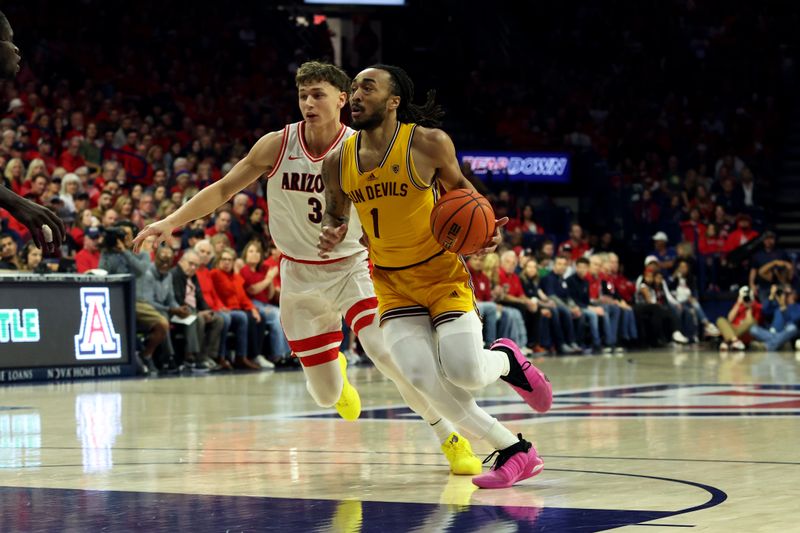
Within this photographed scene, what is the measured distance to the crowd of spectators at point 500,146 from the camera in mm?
16734

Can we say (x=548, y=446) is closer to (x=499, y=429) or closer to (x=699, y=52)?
(x=499, y=429)

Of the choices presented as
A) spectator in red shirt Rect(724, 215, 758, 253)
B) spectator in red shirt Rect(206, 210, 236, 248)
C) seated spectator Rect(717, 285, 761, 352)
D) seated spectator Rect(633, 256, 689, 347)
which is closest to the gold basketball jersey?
spectator in red shirt Rect(206, 210, 236, 248)

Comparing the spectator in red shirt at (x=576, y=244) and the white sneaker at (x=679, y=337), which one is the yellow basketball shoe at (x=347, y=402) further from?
the spectator in red shirt at (x=576, y=244)

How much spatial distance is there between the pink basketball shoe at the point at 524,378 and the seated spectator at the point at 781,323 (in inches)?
566

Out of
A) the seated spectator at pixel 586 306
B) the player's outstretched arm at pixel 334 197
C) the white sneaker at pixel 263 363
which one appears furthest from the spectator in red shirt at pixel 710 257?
the player's outstretched arm at pixel 334 197

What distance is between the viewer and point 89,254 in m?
15.8

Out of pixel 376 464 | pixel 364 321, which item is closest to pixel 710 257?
pixel 364 321

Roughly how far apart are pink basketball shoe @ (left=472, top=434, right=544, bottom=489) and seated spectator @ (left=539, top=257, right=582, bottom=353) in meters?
14.4

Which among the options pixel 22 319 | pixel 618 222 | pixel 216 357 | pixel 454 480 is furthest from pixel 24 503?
pixel 618 222

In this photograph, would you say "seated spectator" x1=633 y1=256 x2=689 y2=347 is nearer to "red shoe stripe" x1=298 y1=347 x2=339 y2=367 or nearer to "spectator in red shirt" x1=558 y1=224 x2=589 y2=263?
"spectator in red shirt" x1=558 y1=224 x2=589 y2=263

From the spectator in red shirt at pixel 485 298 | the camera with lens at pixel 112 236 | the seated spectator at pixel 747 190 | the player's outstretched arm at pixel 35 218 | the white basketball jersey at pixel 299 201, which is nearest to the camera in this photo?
the player's outstretched arm at pixel 35 218

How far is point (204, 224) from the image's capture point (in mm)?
18328

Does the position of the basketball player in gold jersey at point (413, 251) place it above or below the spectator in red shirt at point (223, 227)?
below

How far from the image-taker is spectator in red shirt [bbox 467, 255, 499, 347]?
1888 cm
